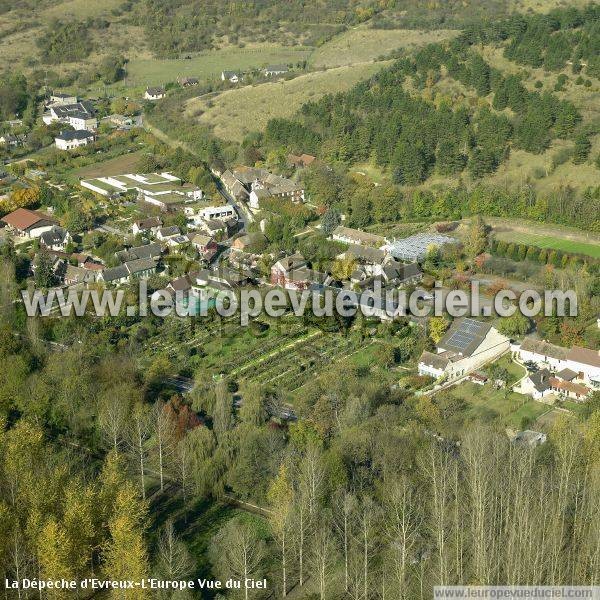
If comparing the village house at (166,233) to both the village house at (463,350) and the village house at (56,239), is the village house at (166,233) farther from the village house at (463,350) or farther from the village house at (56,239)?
the village house at (463,350)

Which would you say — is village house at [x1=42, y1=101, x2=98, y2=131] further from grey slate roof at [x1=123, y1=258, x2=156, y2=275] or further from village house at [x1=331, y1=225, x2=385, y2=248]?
village house at [x1=331, y1=225, x2=385, y2=248]

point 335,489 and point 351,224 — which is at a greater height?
point 335,489

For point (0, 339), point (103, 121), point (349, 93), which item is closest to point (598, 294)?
point (0, 339)

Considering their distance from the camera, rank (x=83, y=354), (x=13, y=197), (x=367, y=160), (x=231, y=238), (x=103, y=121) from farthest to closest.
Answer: (x=103, y=121) < (x=367, y=160) < (x=13, y=197) < (x=231, y=238) < (x=83, y=354)

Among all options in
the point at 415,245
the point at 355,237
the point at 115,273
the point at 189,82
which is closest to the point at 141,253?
the point at 115,273

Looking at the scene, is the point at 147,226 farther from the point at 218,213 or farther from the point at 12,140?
the point at 12,140

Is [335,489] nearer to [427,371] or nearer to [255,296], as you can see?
[427,371]

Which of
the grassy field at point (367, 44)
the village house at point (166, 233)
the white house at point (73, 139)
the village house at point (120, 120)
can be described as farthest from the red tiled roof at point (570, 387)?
the grassy field at point (367, 44)
